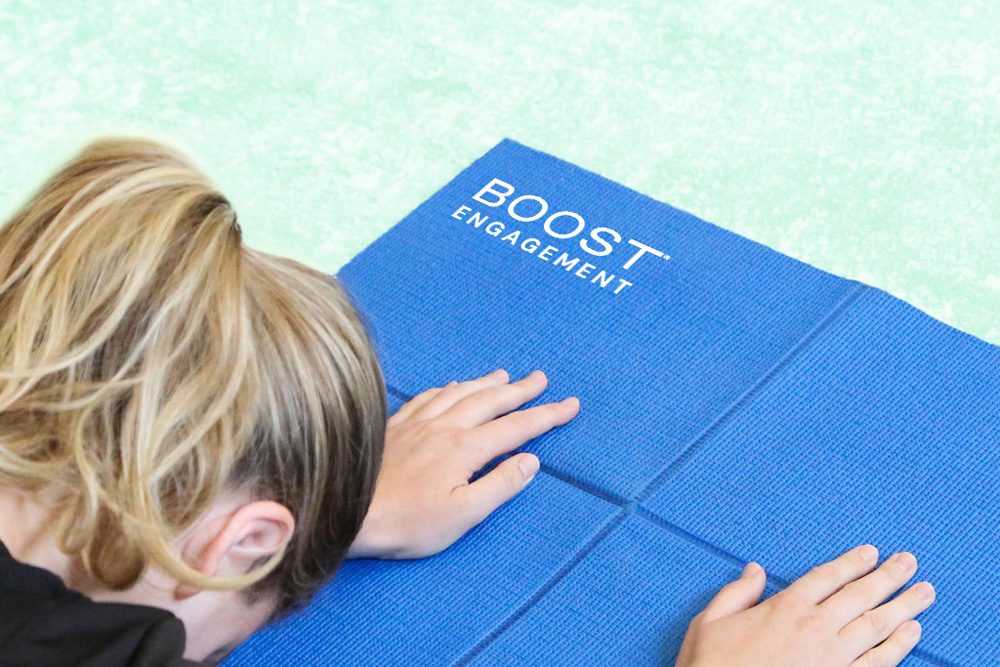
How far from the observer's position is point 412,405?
1417 mm

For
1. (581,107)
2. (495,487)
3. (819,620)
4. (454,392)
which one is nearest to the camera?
(819,620)

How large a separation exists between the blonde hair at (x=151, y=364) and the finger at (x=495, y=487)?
0.36m

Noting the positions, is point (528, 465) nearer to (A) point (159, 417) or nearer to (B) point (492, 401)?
(B) point (492, 401)

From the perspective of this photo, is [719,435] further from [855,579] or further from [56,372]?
[56,372]

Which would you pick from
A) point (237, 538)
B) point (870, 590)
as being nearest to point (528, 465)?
point (870, 590)

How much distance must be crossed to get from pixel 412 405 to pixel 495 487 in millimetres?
159

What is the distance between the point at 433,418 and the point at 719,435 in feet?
1.06

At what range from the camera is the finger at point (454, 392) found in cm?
140

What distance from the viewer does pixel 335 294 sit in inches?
38.8

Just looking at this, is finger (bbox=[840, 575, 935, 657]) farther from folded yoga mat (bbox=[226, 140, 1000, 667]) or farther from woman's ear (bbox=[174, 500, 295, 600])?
woman's ear (bbox=[174, 500, 295, 600])

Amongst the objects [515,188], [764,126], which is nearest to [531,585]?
[515,188]

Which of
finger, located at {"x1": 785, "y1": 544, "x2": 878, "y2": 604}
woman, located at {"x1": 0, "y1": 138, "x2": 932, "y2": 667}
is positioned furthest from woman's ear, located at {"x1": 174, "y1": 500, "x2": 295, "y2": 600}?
finger, located at {"x1": 785, "y1": 544, "x2": 878, "y2": 604}

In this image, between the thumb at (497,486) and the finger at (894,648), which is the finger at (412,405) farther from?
the finger at (894,648)

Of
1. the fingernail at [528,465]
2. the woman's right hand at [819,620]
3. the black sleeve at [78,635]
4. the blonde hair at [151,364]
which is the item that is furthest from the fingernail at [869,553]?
the black sleeve at [78,635]
